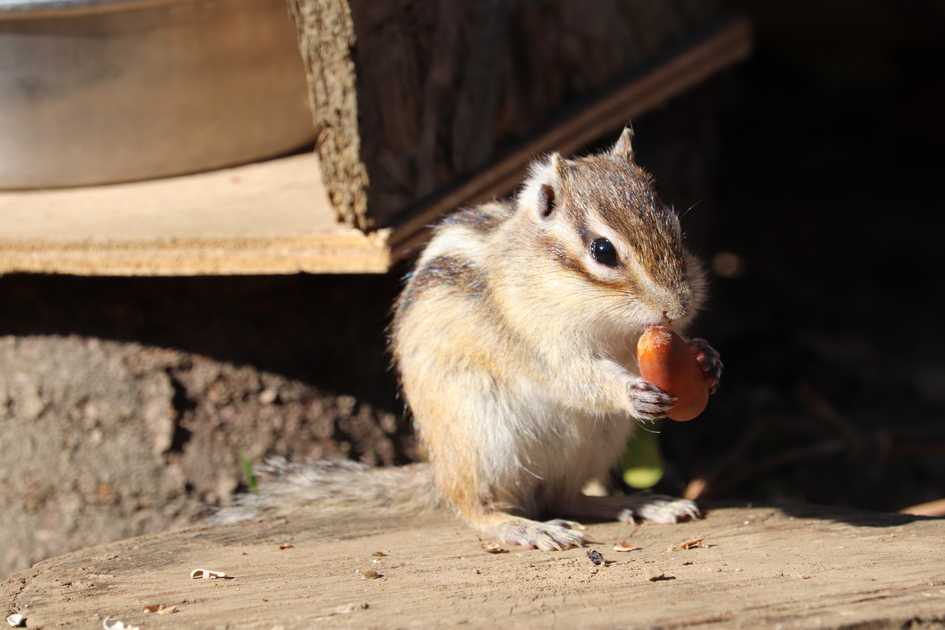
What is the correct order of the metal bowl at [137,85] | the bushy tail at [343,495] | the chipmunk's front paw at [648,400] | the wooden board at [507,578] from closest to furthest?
the wooden board at [507,578] → the chipmunk's front paw at [648,400] → the bushy tail at [343,495] → the metal bowl at [137,85]

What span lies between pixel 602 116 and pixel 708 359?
1.58 metres

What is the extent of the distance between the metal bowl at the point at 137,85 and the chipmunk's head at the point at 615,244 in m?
1.60

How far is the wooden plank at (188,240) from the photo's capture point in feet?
10.0

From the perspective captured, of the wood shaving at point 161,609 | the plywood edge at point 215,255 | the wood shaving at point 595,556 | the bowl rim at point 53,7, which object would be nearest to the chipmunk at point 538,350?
the wood shaving at point 595,556

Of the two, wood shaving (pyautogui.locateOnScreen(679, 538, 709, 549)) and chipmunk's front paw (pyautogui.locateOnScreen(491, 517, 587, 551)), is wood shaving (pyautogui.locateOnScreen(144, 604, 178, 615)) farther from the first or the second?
wood shaving (pyautogui.locateOnScreen(679, 538, 709, 549))

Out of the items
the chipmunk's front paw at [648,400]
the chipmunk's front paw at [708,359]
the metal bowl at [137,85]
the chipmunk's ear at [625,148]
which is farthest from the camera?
the metal bowl at [137,85]

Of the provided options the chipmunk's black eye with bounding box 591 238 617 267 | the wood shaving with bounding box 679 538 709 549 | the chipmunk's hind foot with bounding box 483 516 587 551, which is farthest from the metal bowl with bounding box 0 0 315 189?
the wood shaving with bounding box 679 538 709 549

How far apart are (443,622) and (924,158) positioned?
7205 millimetres

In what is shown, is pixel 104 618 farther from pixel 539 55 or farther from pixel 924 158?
Answer: pixel 924 158

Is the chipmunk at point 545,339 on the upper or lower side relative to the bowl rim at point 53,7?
lower

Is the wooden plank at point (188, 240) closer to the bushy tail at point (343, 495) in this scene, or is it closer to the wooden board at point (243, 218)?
the wooden board at point (243, 218)

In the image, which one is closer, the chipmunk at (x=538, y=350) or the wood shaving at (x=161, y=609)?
the wood shaving at (x=161, y=609)

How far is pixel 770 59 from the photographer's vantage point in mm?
8102

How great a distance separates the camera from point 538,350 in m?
2.69
